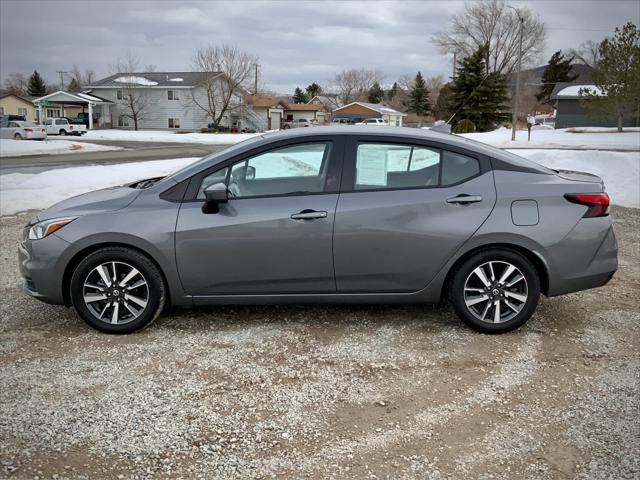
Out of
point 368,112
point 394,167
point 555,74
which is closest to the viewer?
point 394,167

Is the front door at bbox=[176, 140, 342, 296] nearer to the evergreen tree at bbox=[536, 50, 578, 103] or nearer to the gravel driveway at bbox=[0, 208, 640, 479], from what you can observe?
the gravel driveway at bbox=[0, 208, 640, 479]

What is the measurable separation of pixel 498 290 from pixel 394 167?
1234 mm

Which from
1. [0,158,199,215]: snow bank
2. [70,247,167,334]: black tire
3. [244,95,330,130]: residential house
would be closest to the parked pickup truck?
[244,95,330,130]: residential house

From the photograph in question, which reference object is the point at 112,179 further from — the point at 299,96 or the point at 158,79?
the point at 299,96

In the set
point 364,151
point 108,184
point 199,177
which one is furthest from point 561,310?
point 108,184

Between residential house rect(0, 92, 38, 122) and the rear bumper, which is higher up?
residential house rect(0, 92, 38, 122)

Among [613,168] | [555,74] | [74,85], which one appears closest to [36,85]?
[74,85]

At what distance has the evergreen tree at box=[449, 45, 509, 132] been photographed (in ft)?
171

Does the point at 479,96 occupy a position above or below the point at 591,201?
above

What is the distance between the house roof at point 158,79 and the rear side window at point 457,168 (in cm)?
6057

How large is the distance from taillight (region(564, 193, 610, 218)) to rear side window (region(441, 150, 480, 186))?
73cm

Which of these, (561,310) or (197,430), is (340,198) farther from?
(561,310)

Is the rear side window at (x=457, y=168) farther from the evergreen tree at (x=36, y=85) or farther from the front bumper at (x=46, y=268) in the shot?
the evergreen tree at (x=36, y=85)

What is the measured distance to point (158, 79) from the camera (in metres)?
65.8
